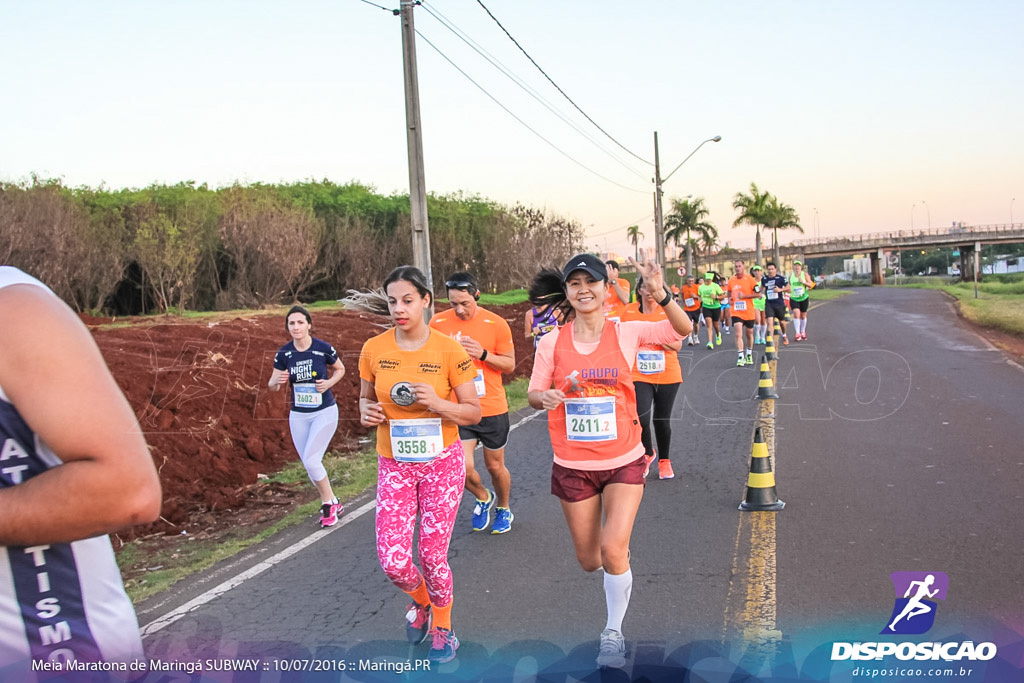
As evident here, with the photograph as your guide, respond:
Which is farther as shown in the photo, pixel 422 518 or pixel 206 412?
pixel 206 412

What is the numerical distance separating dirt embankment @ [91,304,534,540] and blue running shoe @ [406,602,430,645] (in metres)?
3.19

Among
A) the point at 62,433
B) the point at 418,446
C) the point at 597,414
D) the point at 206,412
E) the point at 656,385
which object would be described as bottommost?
the point at 206,412

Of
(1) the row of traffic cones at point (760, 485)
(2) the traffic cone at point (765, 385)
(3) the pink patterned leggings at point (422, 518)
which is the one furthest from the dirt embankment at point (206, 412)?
(2) the traffic cone at point (765, 385)

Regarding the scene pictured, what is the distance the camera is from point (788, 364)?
17312mm

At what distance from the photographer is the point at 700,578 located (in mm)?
5453

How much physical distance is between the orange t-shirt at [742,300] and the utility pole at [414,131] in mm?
7006

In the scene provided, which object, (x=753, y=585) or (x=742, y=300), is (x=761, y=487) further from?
(x=742, y=300)

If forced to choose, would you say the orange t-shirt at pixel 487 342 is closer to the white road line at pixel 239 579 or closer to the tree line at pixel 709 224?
the white road line at pixel 239 579

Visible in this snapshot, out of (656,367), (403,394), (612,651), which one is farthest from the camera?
(656,367)

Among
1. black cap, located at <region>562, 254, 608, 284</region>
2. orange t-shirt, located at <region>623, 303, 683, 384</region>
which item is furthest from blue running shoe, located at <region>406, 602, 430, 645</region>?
orange t-shirt, located at <region>623, 303, 683, 384</region>

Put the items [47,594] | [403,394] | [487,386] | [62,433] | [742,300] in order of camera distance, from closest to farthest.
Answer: [62,433] → [47,594] → [403,394] → [487,386] → [742,300]

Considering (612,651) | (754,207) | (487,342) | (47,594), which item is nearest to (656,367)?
(487,342)

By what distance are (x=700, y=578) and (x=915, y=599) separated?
127 cm

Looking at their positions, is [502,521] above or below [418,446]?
below
